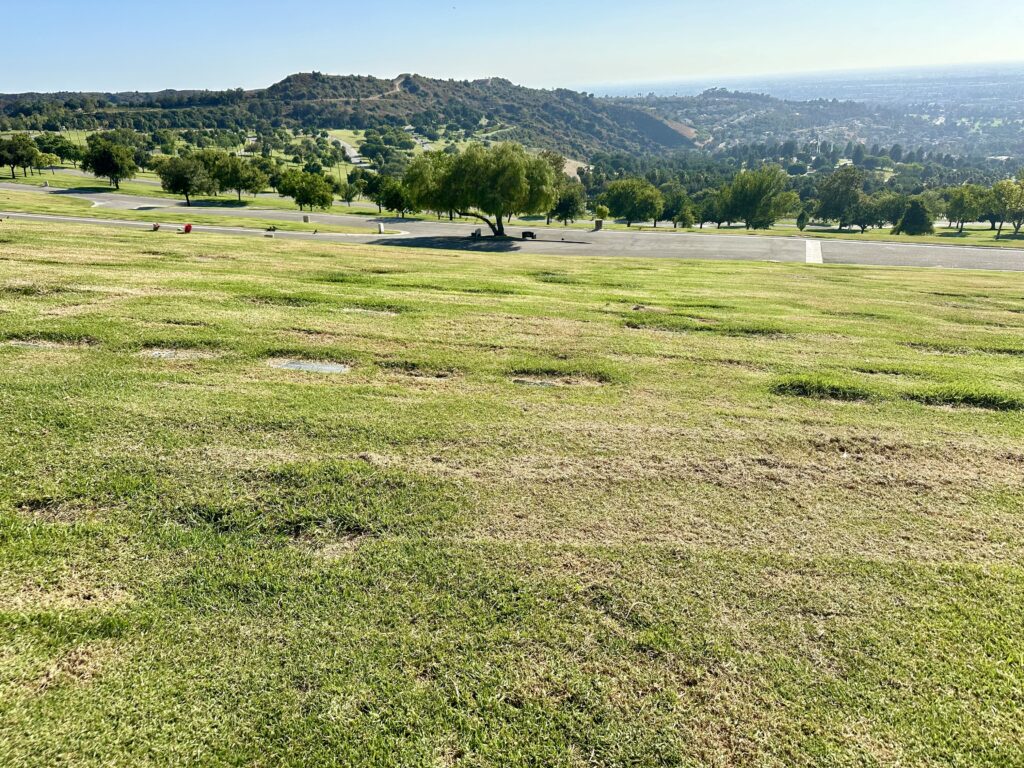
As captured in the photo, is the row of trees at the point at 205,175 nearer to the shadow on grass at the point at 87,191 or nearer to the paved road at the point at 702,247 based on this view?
the shadow on grass at the point at 87,191

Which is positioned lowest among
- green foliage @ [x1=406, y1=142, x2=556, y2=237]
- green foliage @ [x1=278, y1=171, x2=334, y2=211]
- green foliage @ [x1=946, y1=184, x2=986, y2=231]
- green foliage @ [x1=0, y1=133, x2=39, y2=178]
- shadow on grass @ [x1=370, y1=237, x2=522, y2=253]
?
shadow on grass @ [x1=370, y1=237, x2=522, y2=253]

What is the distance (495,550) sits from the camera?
636 cm

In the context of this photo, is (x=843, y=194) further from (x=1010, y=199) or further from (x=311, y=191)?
(x=311, y=191)

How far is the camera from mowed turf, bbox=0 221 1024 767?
4535mm

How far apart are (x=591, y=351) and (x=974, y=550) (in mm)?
7569

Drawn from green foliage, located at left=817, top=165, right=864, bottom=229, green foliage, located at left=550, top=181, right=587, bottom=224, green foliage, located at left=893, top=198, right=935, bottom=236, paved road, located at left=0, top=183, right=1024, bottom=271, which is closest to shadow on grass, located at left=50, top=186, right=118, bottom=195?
paved road, located at left=0, top=183, right=1024, bottom=271

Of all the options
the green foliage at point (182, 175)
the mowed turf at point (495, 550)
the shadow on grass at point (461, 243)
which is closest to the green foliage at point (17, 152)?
the green foliage at point (182, 175)

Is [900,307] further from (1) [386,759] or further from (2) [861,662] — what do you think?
(1) [386,759]

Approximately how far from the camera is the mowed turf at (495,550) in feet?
14.9

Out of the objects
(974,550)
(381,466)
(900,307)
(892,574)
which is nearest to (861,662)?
(892,574)

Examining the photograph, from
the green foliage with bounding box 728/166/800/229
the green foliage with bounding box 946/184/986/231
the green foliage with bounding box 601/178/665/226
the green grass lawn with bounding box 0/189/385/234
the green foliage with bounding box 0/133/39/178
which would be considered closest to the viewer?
the green grass lawn with bounding box 0/189/385/234

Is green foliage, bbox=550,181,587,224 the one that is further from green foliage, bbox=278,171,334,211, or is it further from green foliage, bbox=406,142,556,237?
green foliage, bbox=406,142,556,237

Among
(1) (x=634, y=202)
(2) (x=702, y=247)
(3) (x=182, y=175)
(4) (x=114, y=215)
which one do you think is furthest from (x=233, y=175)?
(2) (x=702, y=247)

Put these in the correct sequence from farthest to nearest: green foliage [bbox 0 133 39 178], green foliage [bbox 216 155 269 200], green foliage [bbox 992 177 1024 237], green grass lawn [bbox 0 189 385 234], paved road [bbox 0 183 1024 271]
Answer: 1. green foliage [bbox 0 133 39 178]
2. green foliage [bbox 216 155 269 200]
3. green foliage [bbox 992 177 1024 237]
4. paved road [bbox 0 183 1024 271]
5. green grass lawn [bbox 0 189 385 234]
